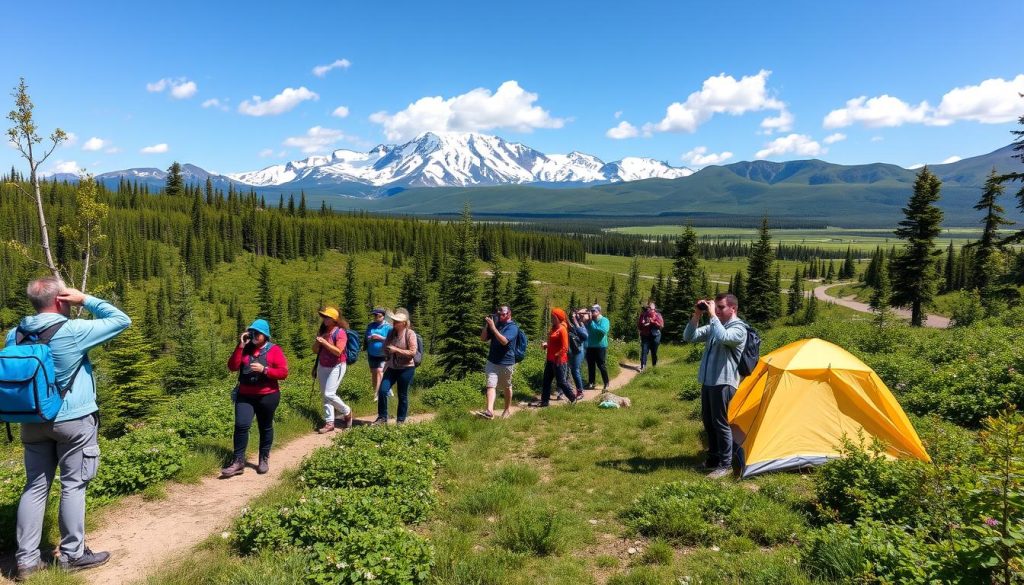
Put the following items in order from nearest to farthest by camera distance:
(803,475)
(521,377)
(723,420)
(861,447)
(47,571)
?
(47,571) < (861,447) < (803,475) < (723,420) < (521,377)

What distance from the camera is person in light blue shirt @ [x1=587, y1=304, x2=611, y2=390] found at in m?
15.5

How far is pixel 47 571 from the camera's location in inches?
211

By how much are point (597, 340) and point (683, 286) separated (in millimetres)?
30156

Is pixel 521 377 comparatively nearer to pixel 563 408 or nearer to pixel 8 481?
pixel 563 408

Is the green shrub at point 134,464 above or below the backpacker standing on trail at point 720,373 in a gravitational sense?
below

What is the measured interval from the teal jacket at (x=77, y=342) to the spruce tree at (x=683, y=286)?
4074 cm

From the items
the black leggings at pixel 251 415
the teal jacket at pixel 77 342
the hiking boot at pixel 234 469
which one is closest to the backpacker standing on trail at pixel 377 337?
the black leggings at pixel 251 415

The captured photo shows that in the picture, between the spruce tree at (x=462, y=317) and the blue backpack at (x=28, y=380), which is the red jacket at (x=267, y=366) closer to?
the blue backpack at (x=28, y=380)

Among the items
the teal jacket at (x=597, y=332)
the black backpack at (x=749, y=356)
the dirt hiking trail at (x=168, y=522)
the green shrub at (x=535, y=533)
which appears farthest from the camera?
the teal jacket at (x=597, y=332)

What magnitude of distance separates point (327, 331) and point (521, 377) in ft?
25.4

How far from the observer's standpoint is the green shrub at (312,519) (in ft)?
19.0

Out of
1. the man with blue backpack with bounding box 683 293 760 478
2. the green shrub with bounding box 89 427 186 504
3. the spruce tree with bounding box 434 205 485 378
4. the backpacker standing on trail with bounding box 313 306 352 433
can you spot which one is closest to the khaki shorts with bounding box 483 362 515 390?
the backpacker standing on trail with bounding box 313 306 352 433

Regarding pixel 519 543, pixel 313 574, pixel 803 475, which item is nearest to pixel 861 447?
pixel 803 475

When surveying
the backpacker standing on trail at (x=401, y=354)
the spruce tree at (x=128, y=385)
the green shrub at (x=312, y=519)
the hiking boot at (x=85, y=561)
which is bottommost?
the spruce tree at (x=128, y=385)
